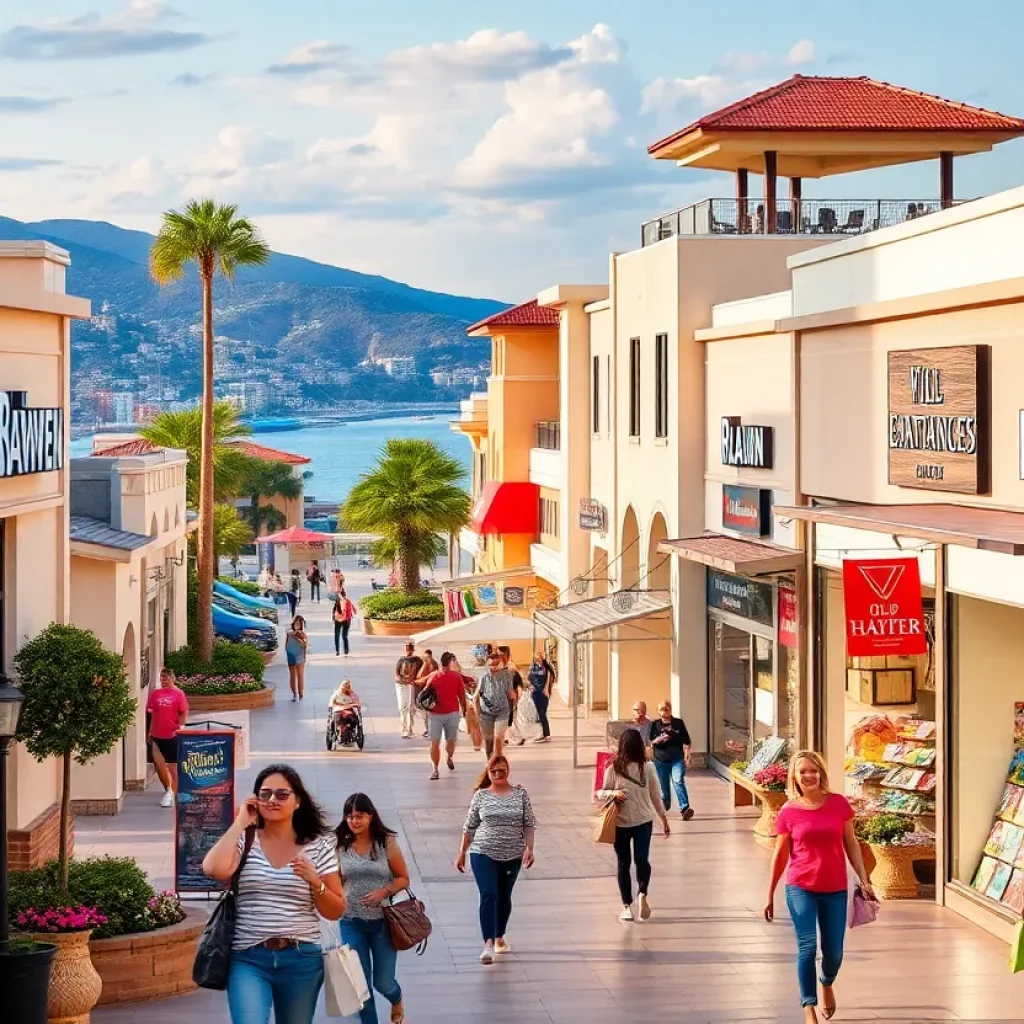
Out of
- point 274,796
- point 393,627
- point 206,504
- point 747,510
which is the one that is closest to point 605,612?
point 747,510

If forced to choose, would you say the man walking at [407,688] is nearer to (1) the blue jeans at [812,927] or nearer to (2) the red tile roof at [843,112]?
(2) the red tile roof at [843,112]

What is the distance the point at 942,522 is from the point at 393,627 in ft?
121

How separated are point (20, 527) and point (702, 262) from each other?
13.1m

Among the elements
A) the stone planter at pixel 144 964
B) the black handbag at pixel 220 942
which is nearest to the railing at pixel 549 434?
the stone planter at pixel 144 964

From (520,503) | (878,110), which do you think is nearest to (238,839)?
(878,110)

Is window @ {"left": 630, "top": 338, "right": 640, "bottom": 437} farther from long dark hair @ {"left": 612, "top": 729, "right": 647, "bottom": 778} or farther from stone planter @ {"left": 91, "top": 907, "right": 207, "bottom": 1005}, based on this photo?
stone planter @ {"left": 91, "top": 907, "right": 207, "bottom": 1005}

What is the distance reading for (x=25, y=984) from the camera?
10875mm

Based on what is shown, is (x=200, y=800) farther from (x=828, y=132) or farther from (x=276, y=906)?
(x=828, y=132)

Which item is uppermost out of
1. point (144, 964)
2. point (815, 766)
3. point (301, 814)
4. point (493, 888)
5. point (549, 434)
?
point (549, 434)

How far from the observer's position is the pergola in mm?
29016

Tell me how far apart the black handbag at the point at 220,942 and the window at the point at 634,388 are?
2235cm

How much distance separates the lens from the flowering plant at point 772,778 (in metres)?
20.5

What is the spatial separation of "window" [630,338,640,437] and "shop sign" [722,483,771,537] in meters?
5.17

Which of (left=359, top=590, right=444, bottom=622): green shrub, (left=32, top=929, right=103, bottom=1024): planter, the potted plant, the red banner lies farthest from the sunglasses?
(left=359, top=590, right=444, bottom=622): green shrub
